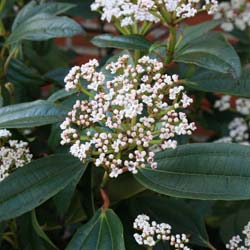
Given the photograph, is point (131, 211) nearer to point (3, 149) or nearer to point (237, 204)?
point (3, 149)

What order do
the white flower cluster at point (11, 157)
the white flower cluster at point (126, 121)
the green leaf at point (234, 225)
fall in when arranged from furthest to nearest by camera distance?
the green leaf at point (234, 225)
the white flower cluster at point (11, 157)
the white flower cluster at point (126, 121)

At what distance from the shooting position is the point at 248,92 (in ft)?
2.93

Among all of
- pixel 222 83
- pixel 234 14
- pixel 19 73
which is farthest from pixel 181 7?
pixel 234 14

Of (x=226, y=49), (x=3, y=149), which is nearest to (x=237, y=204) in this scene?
(x=226, y=49)

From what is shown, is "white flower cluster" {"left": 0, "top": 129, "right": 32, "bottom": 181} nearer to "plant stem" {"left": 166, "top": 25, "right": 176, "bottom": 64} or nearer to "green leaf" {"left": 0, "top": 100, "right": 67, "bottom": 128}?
"green leaf" {"left": 0, "top": 100, "right": 67, "bottom": 128}

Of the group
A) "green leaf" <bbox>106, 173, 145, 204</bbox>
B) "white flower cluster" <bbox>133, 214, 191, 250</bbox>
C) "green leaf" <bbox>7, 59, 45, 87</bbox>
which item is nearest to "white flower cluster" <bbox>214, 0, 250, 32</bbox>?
"green leaf" <bbox>7, 59, 45, 87</bbox>

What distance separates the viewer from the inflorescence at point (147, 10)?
2.76 feet

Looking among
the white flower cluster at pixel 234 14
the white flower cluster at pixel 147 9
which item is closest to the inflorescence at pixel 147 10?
the white flower cluster at pixel 147 9

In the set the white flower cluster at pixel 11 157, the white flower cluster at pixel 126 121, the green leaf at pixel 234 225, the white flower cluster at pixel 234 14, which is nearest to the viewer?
the white flower cluster at pixel 126 121

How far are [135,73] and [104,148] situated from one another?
11 centimetres

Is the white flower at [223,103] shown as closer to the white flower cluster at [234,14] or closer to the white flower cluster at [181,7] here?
the white flower cluster at [234,14]

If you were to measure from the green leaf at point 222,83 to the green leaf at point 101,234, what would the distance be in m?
0.27

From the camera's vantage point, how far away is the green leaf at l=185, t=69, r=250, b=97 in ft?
2.97

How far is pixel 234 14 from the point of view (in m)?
1.31
